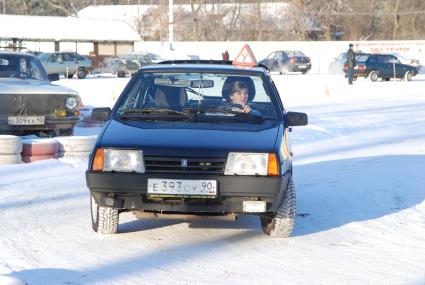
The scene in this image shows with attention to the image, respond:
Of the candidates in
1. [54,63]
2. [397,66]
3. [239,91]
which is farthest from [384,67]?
[239,91]

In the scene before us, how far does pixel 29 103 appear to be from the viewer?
1333 centimetres

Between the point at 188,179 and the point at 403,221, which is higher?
the point at 188,179

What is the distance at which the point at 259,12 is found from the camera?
77.9m

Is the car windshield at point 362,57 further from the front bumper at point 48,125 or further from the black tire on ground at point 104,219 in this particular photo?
the black tire on ground at point 104,219

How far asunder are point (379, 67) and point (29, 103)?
31.8 meters

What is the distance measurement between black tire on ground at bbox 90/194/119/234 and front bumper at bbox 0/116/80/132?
6257mm

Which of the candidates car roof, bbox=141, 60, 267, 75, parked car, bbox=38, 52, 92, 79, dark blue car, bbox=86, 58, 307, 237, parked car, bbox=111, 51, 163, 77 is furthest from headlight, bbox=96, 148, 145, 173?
parked car, bbox=111, 51, 163, 77

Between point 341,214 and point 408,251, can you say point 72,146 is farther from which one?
point 408,251

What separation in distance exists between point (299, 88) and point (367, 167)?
73.7ft

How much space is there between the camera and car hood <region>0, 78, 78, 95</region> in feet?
43.4

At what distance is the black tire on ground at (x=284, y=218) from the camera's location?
7230mm

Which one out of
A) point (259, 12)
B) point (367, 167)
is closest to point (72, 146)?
point (367, 167)

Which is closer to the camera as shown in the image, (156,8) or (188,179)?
(188,179)

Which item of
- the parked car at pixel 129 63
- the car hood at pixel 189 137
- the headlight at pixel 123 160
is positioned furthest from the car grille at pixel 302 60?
the headlight at pixel 123 160
